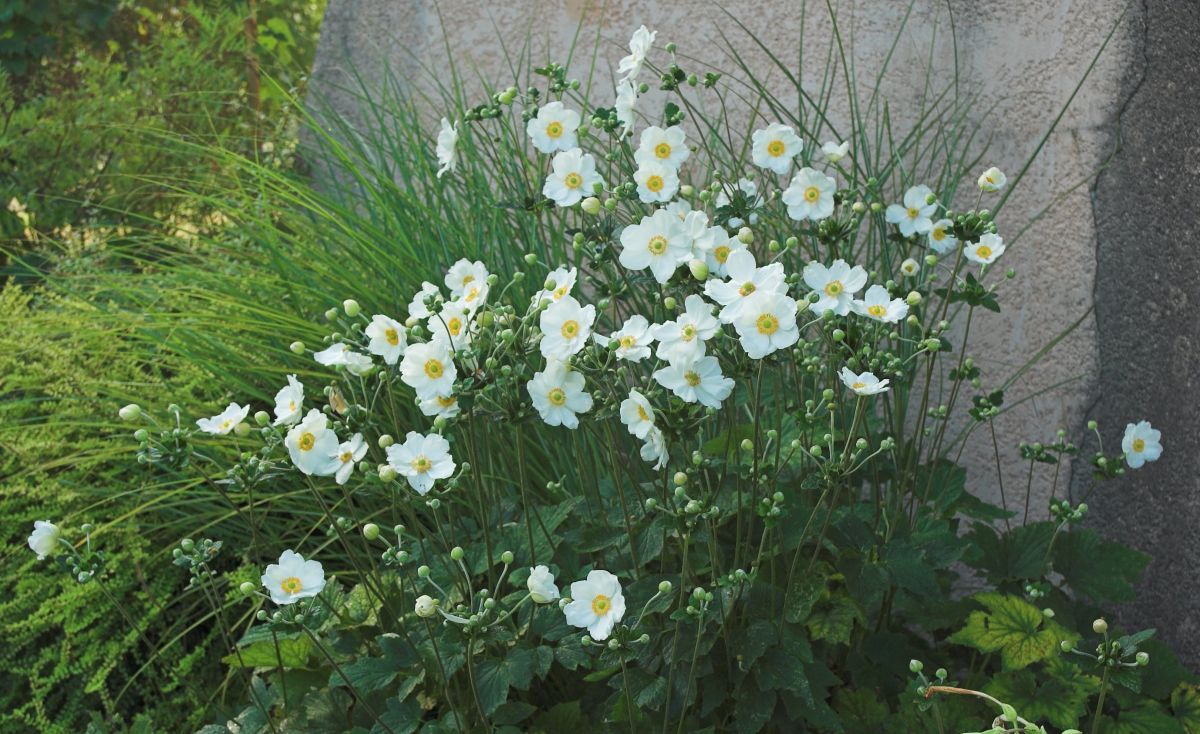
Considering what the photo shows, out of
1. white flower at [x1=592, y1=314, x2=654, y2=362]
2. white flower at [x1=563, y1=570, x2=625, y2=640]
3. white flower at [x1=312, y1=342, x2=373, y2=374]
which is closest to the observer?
white flower at [x1=563, y1=570, x2=625, y2=640]

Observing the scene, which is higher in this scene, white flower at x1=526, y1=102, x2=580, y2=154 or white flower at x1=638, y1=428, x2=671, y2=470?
white flower at x1=526, y1=102, x2=580, y2=154

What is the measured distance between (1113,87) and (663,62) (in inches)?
46.3

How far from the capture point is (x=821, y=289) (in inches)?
59.8

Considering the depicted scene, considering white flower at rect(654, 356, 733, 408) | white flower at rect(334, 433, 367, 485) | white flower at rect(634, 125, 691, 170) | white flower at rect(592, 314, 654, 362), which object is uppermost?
white flower at rect(634, 125, 691, 170)

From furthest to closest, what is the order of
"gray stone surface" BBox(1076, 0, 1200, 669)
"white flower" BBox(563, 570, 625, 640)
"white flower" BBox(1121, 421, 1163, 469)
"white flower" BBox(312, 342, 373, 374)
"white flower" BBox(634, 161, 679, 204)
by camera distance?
"gray stone surface" BBox(1076, 0, 1200, 669) < "white flower" BBox(1121, 421, 1163, 469) < "white flower" BBox(634, 161, 679, 204) < "white flower" BBox(312, 342, 373, 374) < "white flower" BBox(563, 570, 625, 640)

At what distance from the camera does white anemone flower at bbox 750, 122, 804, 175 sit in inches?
69.9

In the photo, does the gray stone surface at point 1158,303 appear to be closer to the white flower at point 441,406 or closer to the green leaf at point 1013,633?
the green leaf at point 1013,633

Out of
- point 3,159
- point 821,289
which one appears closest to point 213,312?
point 821,289

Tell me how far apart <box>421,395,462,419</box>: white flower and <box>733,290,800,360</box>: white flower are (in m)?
0.37

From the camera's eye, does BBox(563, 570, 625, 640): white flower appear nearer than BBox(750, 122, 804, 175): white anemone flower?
Yes

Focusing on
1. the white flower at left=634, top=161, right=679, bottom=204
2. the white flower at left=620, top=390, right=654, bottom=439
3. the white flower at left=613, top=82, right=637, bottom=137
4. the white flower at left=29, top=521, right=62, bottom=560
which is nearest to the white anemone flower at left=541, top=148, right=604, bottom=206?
the white flower at left=634, top=161, right=679, bottom=204

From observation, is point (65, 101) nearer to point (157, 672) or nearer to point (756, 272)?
point (157, 672)

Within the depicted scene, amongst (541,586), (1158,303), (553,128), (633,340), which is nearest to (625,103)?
(553,128)

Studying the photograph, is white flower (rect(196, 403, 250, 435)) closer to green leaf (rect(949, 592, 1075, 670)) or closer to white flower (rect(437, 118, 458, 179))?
white flower (rect(437, 118, 458, 179))
